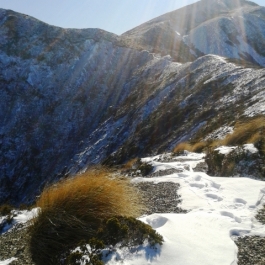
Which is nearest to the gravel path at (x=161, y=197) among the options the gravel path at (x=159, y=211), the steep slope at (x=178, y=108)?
the gravel path at (x=159, y=211)

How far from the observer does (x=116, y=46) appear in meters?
67.2

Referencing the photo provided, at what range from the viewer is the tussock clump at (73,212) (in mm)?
5641

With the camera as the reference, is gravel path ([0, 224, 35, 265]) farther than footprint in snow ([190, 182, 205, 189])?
No

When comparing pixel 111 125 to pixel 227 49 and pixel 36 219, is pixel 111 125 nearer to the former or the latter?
pixel 36 219

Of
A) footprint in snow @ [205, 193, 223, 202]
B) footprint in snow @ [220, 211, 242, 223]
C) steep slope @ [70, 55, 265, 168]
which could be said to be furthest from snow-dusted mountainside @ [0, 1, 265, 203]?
footprint in snow @ [220, 211, 242, 223]

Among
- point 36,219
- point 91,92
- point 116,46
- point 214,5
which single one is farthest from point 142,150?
point 214,5

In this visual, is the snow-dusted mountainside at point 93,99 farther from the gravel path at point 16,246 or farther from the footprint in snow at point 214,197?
the gravel path at point 16,246

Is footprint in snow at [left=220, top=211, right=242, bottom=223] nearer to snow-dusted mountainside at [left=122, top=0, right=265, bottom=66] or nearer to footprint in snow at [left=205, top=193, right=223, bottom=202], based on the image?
footprint in snow at [left=205, top=193, right=223, bottom=202]

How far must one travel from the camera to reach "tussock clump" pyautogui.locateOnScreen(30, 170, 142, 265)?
18.5 ft

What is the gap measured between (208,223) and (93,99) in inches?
2135

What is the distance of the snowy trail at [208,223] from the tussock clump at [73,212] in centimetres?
85

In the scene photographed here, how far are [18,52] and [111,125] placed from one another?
31.9 m

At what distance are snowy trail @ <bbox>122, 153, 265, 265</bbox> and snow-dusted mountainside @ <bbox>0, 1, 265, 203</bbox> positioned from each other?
13581mm

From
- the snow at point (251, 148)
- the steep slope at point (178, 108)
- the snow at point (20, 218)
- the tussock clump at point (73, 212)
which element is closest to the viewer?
the tussock clump at point (73, 212)
